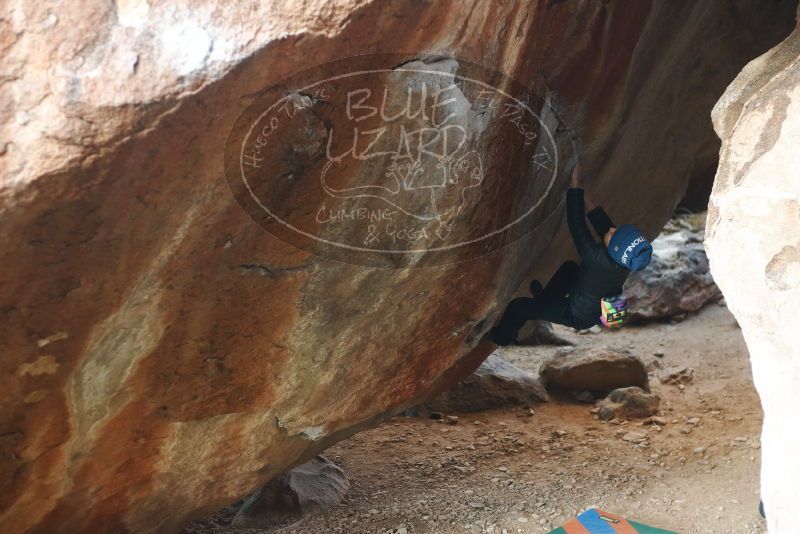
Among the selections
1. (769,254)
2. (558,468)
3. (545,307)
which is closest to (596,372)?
(558,468)

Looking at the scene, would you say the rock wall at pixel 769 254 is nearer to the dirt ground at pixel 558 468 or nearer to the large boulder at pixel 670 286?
the dirt ground at pixel 558 468

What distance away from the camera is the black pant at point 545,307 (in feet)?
15.3

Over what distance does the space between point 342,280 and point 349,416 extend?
1.04m

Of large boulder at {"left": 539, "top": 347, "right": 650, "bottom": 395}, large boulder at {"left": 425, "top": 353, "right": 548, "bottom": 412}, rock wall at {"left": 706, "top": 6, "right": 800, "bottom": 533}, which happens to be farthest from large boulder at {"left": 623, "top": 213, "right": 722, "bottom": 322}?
rock wall at {"left": 706, "top": 6, "right": 800, "bottom": 533}

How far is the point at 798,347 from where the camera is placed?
2502mm

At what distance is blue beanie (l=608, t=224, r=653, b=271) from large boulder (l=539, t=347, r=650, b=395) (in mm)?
2858

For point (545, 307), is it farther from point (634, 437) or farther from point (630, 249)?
point (634, 437)

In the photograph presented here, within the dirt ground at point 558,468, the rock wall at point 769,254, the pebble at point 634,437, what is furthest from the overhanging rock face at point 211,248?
the pebble at point 634,437

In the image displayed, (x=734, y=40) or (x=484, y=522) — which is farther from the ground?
(x=734, y=40)

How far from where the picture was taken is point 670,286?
8656 mm

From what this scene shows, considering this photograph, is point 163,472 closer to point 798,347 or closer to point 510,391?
point 798,347

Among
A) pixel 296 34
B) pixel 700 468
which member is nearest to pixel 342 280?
pixel 296 34

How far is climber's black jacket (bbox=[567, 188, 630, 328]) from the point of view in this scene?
412 centimetres

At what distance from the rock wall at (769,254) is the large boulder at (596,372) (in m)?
3.92
